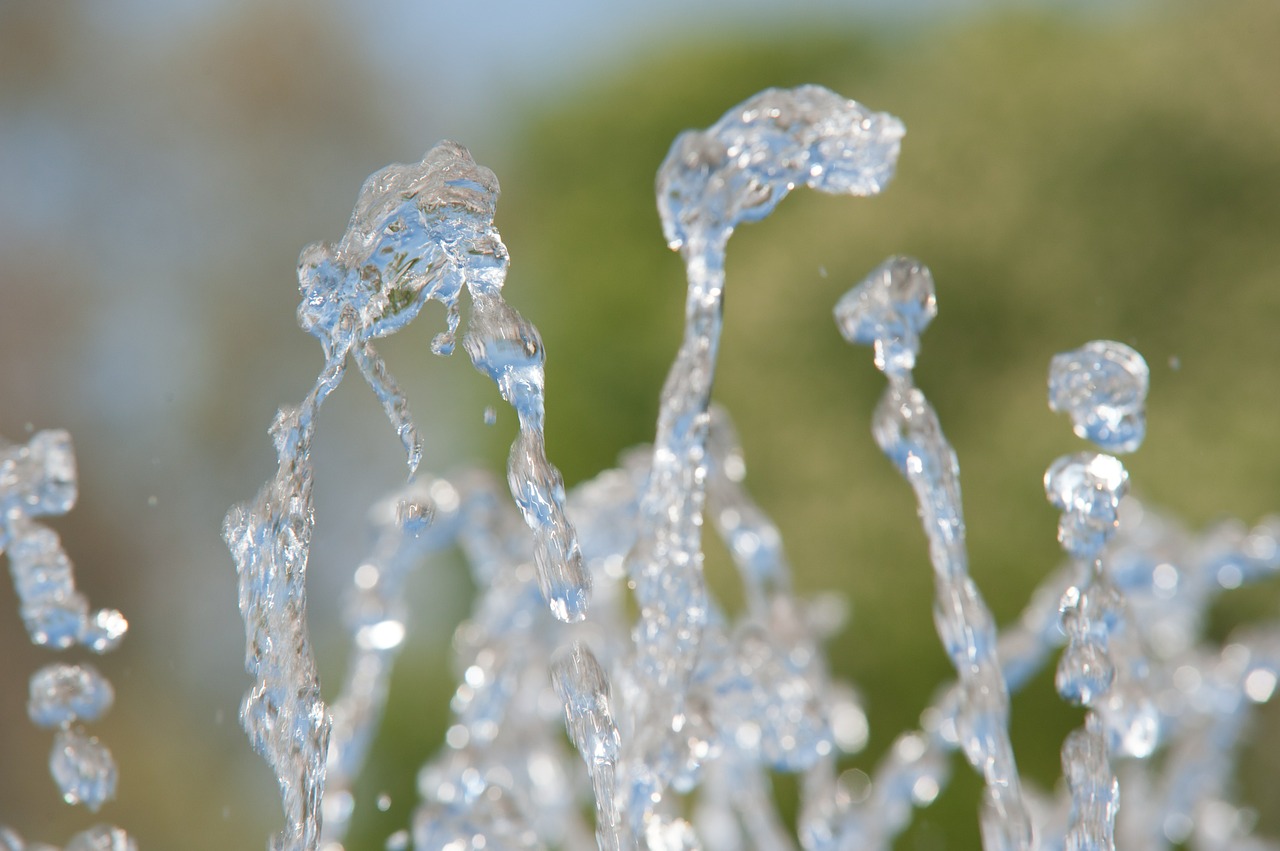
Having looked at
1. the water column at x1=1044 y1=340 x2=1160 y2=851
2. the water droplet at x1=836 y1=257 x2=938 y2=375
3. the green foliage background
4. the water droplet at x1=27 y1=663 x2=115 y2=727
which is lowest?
the water column at x1=1044 y1=340 x2=1160 y2=851

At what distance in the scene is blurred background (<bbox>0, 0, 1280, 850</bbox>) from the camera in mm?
6359

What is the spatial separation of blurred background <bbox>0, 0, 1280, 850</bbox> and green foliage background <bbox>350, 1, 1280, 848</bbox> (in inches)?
0.6

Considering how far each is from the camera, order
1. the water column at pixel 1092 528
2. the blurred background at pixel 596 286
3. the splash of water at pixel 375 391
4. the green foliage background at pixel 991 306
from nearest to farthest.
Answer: the splash of water at pixel 375 391 → the water column at pixel 1092 528 → the green foliage background at pixel 991 306 → the blurred background at pixel 596 286

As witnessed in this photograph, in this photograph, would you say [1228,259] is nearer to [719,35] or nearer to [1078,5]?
[1078,5]

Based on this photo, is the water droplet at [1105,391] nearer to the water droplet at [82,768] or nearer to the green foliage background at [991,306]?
the water droplet at [82,768]

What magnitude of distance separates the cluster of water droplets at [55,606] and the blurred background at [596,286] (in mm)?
4270

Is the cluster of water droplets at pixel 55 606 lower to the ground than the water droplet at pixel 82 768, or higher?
Result: higher

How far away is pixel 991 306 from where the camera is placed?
267 inches

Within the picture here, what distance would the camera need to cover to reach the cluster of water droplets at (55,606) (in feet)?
6.10

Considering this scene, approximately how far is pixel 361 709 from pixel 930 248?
15.5 feet

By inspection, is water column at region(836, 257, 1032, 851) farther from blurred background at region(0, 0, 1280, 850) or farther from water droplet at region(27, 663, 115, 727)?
blurred background at region(0, 0, 1280, 850)

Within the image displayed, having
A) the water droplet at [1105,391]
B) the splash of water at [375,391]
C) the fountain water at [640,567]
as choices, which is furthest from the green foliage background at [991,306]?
the splash of water at [375,391]

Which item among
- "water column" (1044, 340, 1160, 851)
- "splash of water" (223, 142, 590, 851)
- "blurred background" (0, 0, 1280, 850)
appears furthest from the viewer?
"blurred background" (0, 0, 1280, 850)

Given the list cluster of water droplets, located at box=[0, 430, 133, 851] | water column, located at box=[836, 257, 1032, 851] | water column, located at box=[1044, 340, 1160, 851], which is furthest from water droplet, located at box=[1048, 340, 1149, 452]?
cluster of water droplets, located at box=[0, 430, 133, 851]
